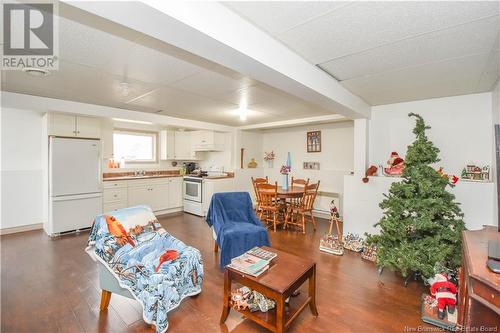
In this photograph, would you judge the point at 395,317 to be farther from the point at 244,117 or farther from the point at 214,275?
the point at 244,117

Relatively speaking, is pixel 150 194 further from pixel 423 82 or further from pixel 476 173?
pixel 476 173

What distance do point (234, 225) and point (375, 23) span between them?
7.94 feet

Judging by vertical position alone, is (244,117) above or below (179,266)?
above

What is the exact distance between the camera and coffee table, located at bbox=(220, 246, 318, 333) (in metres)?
1.60

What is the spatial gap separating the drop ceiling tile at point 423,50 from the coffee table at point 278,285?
1.83 meters

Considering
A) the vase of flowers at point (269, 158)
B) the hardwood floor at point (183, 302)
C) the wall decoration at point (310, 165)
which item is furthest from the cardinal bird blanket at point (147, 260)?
the vase of flowers at point (269, 158)

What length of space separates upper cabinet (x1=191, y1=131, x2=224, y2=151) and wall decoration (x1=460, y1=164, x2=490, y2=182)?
4530mm

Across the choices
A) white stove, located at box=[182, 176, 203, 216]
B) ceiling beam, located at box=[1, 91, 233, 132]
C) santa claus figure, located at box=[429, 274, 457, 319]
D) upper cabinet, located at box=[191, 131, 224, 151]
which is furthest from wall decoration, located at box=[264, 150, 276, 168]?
santa claus figure, located at box=[429, 274, 457, 319]

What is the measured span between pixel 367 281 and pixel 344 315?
2.41 ft

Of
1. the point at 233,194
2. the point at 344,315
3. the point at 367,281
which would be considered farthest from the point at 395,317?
the point at 233,194

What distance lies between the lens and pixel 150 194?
5191 mm

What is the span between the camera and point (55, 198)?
3.85 metres

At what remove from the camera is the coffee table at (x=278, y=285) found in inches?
63.2

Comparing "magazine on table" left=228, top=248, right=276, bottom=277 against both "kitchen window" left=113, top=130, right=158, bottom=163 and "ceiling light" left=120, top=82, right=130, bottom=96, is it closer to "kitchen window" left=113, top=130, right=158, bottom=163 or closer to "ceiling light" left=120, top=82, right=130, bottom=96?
"ceiling light" left=120, top=82, right=130, bottom=96
